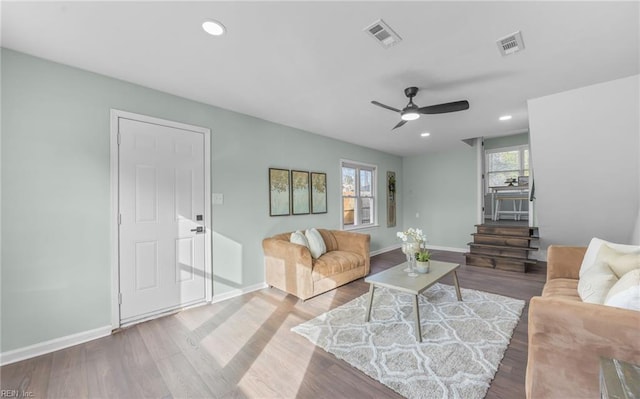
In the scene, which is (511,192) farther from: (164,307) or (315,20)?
(164,307)

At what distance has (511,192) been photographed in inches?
246

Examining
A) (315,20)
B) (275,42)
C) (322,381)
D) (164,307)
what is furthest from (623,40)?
(164,307)

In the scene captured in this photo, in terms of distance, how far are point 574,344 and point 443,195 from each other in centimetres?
565

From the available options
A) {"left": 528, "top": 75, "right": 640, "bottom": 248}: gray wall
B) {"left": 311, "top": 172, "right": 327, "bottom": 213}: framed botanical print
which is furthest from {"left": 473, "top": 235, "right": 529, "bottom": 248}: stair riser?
{"left": 311, "top": 172, "right": 327, "bottom": 213}: framed botanical print

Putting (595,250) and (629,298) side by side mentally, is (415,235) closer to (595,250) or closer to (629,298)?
(595,250)

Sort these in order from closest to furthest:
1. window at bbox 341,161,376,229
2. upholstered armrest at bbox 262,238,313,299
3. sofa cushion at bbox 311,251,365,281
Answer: upholstered armrest at bbox 262,238,313,299
sofa cushion at bbox 311,251,365,281
window at bbox 341,161,376,229

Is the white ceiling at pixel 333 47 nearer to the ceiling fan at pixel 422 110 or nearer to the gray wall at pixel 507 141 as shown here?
the ceiling fan at pixel 422 110

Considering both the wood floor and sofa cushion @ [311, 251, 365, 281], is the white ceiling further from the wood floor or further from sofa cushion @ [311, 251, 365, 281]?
the wood floor

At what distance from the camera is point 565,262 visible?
2.69m

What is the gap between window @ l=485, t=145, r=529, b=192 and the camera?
5.59m

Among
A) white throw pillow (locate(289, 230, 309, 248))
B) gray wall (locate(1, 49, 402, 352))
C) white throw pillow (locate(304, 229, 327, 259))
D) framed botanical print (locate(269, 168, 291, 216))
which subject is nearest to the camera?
gray wall (locate(1, 49, 402, 352))

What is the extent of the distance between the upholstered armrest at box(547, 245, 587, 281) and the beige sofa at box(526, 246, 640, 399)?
189 cm

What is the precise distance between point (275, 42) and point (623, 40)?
2.75 metres

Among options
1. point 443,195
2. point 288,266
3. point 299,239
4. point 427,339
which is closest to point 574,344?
point 427,339
